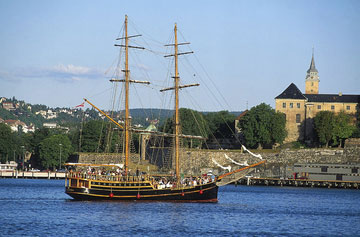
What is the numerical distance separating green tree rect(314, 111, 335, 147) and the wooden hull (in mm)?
76845

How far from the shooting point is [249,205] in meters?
82.1

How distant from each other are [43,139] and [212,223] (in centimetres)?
13167

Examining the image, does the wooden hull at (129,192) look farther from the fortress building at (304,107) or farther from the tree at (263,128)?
the fortress building at (304,107)

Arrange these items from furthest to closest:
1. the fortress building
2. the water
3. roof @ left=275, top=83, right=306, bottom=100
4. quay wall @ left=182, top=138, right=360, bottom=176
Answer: roof @ left=275, top=83, right=306, bottom=100
the fortress building
quay wall @ left=182, top=138, right=360, bottom=176
the water

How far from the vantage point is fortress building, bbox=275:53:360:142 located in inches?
6437

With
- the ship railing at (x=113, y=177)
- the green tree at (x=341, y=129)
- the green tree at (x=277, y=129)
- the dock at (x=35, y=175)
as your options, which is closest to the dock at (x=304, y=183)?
the green tree at (x=277, y=129)

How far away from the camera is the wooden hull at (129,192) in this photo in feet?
257

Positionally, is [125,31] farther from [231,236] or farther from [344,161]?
[344,161]

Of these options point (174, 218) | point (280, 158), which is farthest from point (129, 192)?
point (280, 158)

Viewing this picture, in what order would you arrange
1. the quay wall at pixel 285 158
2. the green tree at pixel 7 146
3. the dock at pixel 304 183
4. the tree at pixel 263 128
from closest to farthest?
the dock at pixel 304 183 → the quay wall at pixel 285 158 → the tree at pixel 263 128 → the green tree at pixel 7 146

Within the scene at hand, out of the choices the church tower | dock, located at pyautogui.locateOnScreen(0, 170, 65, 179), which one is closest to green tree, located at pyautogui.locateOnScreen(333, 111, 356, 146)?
the church tower

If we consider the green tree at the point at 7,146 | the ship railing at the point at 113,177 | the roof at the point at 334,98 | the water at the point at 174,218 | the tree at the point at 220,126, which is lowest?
the water at the point at 174,218

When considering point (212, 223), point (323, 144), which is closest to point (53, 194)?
point (212, 223)

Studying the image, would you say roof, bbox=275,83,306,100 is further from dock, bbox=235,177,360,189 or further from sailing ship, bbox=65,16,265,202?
sailing ship, bbox=65,16,265,202
